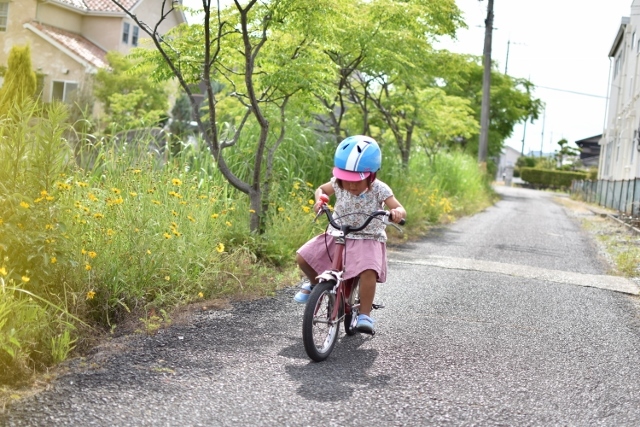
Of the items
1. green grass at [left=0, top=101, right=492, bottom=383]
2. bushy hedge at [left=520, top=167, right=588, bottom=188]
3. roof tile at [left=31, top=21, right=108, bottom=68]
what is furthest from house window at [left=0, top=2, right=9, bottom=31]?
bushy hedge at [left=520, top=167, right=588, bottom=188]

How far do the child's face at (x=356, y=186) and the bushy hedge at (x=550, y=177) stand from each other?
6487cm

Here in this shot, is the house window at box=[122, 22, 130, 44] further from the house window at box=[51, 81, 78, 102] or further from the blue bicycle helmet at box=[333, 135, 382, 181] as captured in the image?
the blue bicycle helmet at box=[333, 135, 382, 181]

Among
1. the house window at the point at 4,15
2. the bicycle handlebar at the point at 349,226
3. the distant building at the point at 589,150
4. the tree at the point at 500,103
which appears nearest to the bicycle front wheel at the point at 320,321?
the bicycle handlebar at the point at 349,226

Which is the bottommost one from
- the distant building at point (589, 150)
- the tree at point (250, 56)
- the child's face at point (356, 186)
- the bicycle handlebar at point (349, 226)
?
the bicycle handlebar at point (349, 226)

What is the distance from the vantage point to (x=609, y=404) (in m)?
4.64

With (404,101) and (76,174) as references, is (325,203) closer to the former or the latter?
(76,174)

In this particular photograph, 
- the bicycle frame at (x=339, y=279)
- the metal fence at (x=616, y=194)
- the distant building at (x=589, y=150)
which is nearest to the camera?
the bicycle frame at (x=339, y=279)

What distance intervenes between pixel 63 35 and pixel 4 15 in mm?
2374

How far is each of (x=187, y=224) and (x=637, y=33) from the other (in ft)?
97.9

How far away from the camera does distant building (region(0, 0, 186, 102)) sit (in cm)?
3234

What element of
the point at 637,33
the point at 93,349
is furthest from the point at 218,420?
the point at 637,33

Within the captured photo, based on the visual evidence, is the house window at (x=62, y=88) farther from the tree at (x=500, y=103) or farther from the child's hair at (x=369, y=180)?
the child's hair at (x=369, y=180)

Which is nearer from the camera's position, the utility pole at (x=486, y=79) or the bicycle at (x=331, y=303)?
the bicycle at (x=331, y=303)

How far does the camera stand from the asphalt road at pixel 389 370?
4.11 metres
